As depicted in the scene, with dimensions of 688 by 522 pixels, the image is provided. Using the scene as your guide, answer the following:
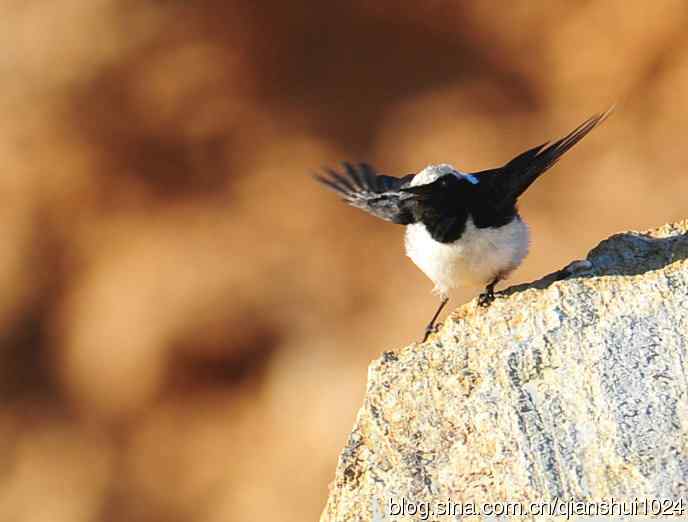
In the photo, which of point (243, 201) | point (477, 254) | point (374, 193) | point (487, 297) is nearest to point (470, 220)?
point (477, 254)

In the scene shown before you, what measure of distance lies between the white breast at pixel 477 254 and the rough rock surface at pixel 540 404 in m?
0.71

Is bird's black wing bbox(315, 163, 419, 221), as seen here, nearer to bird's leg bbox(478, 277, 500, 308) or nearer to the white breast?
the white breast

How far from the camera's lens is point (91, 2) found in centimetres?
1266

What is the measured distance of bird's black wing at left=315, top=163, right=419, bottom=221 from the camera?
604 centimetres

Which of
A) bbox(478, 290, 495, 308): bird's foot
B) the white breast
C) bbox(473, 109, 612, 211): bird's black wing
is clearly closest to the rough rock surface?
bbox(478, 290, 495, 308): bird's foot

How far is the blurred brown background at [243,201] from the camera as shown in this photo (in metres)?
10.0

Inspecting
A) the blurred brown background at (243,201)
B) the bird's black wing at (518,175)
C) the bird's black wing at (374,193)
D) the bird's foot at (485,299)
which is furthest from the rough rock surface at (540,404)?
the blurred brown background at (243,201)

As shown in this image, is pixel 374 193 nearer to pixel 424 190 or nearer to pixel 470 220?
pixel 424 190

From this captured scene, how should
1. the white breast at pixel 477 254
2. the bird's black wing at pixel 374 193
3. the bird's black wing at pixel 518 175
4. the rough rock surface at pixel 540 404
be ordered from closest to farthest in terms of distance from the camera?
the rough rock surface at pixel 540 404, the white breast at pixel 477 254, the bird's black wing at pixel 518 175, the bird's black wing at pixel 374 193

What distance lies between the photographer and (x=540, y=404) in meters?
4.26

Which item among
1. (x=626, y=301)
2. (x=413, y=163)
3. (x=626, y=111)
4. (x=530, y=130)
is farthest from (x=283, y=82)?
(x=626, y=301)

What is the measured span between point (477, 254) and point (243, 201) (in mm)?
6393

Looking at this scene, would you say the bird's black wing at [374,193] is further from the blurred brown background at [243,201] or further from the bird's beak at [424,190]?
the blurred brown background at [243,201]

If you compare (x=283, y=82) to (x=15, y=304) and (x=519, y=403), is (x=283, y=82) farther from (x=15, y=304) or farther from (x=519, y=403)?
(x=519, y=403)
